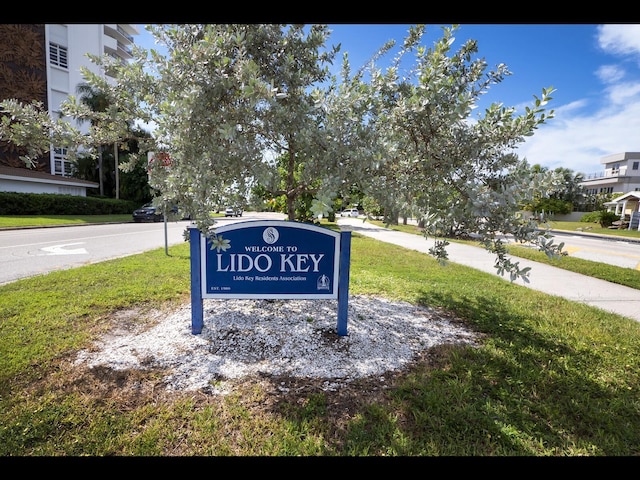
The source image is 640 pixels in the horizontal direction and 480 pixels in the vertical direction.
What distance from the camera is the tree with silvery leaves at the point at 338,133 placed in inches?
88.3

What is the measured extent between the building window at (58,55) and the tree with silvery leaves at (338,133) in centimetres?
3463

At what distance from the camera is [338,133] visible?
7.57ft

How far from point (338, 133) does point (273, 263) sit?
5.31 ft

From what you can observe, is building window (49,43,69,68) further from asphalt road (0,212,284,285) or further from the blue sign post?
the blue sign post

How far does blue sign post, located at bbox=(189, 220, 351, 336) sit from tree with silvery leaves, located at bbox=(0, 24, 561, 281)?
739 millimetres

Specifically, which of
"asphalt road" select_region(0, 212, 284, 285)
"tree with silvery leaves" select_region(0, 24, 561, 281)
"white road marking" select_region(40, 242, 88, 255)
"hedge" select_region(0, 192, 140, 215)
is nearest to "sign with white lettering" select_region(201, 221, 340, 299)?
"tree with silvery leaves" select_region(0, 24, 561, 281)

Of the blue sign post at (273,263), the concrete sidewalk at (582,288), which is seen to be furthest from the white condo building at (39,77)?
the concrete sidewalk at (582,288)

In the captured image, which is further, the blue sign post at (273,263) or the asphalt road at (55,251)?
the asphalt road at (55,251)

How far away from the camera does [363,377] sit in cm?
283

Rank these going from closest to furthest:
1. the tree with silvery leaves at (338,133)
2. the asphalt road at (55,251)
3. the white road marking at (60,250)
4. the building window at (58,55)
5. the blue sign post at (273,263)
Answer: the tree with silvery leaves at (338,133)
the blue sign post at (273,263)
the asphalt road at (55,251)
the white road marking at (60,250)
the building window at (58,55)

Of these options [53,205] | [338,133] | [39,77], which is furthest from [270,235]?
[39,77]

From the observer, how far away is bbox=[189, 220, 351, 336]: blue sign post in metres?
3.36

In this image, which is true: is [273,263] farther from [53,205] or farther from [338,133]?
[53,205]

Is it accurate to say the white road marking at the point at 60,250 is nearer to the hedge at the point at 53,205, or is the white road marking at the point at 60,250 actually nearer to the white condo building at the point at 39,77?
the hedge at the point at 53,205
